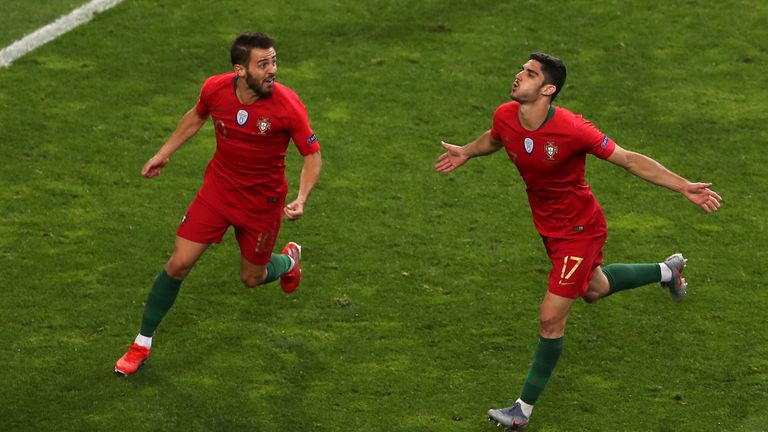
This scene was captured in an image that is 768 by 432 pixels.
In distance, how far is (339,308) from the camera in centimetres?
1116

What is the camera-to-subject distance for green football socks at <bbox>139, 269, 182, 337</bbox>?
10.2m

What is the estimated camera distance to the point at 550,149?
9.63m

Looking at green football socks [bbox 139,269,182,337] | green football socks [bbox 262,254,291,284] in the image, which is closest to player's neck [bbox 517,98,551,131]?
green football socks [bbox 262,254,291,284]

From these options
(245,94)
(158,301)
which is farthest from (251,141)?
(158,301)

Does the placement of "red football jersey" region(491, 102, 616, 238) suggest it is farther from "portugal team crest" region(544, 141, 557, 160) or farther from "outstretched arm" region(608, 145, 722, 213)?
"outstretched arm" region(608, 145, 722, 213)

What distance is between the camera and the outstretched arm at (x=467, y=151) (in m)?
10.0

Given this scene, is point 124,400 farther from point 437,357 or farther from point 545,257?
point 545,257

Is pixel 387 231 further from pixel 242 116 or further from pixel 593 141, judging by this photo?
pixel 593 141

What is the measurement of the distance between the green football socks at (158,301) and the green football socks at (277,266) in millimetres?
803

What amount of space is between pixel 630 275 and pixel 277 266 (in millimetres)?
2559

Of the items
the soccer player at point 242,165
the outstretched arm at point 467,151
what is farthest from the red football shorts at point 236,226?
the outstretched arm at point 467,151

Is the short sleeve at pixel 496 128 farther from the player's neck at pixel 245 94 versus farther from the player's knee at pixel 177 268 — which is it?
the player's knee at pixel 177 268

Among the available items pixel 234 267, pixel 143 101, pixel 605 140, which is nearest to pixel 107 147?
pixel 143 101

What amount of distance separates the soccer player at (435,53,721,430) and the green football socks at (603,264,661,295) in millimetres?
418
